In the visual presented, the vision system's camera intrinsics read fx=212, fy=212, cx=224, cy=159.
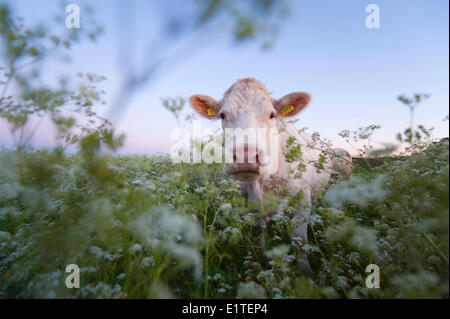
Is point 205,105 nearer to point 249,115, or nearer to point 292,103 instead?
point 249,115

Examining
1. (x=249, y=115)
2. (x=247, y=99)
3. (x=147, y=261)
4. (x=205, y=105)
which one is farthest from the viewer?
(x=205, y=105)

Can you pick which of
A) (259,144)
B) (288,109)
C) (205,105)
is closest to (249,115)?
(259,144)

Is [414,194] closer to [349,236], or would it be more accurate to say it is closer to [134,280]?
[349,236]

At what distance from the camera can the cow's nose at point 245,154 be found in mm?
2514

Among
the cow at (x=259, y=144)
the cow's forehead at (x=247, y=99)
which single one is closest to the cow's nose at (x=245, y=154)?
the cow at (x=259, y=144)

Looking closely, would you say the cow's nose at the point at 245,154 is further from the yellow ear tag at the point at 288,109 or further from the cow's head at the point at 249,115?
the yellow ear tag at the point at 288,109

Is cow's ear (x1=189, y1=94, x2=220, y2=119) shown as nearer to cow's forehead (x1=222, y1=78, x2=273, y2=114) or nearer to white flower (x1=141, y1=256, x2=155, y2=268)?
cow's forehead (x1=222, y1=78, x2=273, y2=114)

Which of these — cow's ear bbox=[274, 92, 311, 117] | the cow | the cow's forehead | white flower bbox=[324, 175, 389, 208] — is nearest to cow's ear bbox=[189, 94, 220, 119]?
the cow

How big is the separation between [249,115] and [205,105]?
1.58 meters

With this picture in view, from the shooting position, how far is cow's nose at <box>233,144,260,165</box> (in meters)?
2.51

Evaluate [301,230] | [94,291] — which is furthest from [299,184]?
[94,291]

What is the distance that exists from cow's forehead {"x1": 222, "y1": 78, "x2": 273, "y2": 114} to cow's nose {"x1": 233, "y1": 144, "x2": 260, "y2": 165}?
925 millimetres

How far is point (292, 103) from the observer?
13.5 feet
